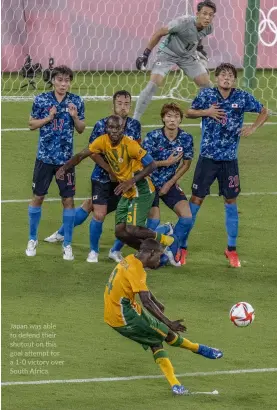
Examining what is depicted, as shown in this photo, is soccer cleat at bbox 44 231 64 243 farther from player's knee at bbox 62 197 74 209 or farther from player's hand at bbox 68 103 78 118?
player's hand at bbox 68 103 78 118

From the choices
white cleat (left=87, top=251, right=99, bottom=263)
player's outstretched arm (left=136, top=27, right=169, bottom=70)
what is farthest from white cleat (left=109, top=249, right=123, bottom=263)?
player's outstretched arm (left=136, top=27, right=169, bottom=70)

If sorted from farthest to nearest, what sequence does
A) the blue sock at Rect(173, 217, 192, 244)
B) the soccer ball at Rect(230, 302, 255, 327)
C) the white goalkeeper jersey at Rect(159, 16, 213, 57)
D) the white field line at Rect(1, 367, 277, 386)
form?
the white goalkeeper jersey at Rect(159, 16, 213, 57) → the blue sock at Rect(173, 217, 192, 244) → the soccer ball at Rect(230, 302, 255, 327) → the white field line at Rect(1, 367, 277, 386)

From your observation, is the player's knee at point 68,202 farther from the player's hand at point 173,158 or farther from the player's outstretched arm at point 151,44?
the player's outstretched arm at point 151,44

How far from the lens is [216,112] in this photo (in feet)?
48.9

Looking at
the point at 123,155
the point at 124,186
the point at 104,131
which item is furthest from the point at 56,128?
the point at 124,186

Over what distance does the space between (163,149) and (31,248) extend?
196 cm

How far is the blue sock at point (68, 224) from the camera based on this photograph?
15273mm

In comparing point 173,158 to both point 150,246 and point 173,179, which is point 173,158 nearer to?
point 173,179

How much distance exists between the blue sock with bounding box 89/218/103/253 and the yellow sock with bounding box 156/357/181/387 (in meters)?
3.77

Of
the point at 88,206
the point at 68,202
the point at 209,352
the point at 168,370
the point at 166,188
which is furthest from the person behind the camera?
the point at 88,206

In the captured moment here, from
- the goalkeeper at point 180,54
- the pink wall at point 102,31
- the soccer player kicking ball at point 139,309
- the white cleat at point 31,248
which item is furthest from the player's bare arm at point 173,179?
the pink wall at point 102,31

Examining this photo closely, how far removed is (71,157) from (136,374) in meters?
3.75

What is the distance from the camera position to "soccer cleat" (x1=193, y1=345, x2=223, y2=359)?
11891 mm

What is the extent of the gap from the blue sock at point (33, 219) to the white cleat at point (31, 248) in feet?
0.16
